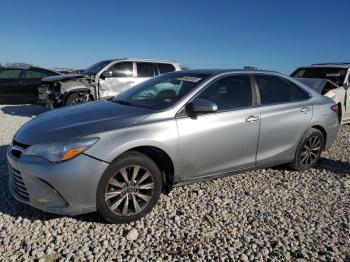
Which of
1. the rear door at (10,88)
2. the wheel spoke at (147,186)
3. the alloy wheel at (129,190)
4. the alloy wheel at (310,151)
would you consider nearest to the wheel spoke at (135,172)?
the alloy wheel at (129,190)

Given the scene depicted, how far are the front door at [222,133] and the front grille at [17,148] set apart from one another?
63.6 inches

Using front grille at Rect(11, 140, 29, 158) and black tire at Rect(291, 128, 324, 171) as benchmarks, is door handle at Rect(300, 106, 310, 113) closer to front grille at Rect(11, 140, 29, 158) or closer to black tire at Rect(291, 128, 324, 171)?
black tire at Rect(291, 128, 324, 171)

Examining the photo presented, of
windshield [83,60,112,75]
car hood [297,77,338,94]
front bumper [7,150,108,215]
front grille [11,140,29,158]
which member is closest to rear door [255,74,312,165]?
front bumper [7,150,108,215]

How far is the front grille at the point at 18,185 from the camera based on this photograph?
12.0 ft

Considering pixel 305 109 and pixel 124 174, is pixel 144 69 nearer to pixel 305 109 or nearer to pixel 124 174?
pixel 305 109

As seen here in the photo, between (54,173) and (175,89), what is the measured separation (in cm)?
191

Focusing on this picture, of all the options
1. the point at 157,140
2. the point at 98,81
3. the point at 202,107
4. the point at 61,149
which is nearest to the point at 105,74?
the point at 98,81

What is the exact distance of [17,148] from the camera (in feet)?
12.4

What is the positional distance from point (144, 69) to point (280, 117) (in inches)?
301

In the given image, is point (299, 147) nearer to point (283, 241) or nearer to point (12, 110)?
point (283, 241)

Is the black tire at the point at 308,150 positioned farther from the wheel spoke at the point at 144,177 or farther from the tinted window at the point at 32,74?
the tinted window at the point at 32,74

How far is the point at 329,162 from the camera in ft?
21.2

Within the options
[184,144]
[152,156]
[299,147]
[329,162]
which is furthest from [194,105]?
[329,162]

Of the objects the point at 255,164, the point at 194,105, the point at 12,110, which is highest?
the point at 194,105
